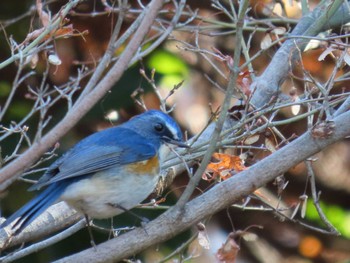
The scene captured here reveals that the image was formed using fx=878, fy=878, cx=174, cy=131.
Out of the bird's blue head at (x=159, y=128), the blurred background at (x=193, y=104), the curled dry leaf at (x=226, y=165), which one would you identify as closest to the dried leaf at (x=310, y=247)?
the blurred background at (x=193, y=104)

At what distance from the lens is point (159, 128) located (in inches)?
182

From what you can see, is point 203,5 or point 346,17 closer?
point 346,17

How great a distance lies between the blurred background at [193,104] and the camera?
6355mm

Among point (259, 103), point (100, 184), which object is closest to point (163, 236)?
point (100, 184)

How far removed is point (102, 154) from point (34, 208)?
612 millimetres

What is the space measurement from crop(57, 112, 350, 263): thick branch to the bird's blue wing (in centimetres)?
43

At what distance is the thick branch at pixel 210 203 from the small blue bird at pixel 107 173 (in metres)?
0.36

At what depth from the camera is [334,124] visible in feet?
12.7

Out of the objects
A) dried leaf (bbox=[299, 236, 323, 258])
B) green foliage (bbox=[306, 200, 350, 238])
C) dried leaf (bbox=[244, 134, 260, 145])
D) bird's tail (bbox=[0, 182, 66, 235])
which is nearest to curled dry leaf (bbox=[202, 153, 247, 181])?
dried leaf (bbox=[244, 134, 260, 145])

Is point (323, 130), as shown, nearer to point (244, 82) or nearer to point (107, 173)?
point (244, 82)

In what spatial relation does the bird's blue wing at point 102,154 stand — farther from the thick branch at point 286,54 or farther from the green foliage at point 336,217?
the green foliage at point 336,217

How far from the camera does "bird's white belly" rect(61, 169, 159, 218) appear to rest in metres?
4.16

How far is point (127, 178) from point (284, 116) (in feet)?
10.1

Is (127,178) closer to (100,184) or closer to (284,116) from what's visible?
(100,184)
